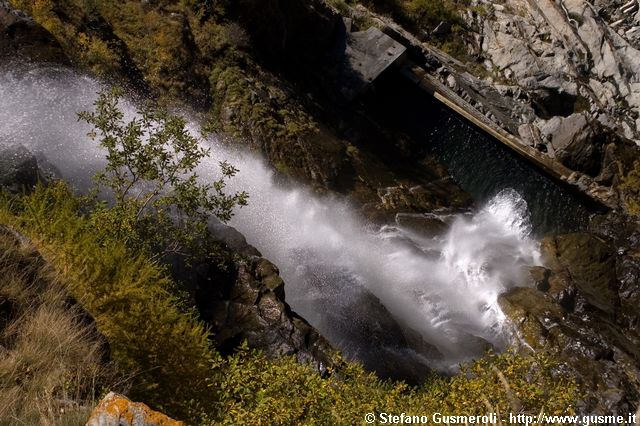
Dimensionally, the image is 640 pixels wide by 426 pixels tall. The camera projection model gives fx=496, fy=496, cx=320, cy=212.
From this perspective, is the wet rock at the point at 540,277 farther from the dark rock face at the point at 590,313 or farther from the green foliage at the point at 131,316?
the green foliage at the point at 131,316

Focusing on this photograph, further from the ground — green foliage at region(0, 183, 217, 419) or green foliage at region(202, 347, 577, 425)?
green foliage at region(202, 347, 577, 425)

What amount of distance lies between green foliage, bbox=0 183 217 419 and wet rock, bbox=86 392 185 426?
155cm

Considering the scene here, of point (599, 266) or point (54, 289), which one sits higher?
point (54, 289)

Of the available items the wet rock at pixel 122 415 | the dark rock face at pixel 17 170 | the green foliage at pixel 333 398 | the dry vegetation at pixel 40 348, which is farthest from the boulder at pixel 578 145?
the wet rock at pixel 122 415

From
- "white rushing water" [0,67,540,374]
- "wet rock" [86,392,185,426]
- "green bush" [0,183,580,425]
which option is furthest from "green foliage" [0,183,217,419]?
"white rushing water" [0,67,540,374]

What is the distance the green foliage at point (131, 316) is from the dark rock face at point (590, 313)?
44.3 feet

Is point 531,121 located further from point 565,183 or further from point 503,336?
point 503,336

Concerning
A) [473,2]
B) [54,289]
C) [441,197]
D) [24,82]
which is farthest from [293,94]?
[473,2]

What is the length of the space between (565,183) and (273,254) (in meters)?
20.1

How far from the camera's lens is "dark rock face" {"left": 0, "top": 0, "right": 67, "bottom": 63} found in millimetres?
15875

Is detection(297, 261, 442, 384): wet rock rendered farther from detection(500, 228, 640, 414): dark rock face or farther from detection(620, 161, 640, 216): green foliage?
detection(620, 161, 640, 216): green foliage

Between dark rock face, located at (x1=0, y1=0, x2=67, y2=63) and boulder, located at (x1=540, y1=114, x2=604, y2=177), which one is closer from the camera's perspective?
dark rock face, located at (x1=0, y1=0, x2=67, y2=63)

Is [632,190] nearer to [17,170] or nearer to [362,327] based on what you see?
[362,327]

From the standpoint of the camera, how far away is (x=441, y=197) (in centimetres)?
2333
